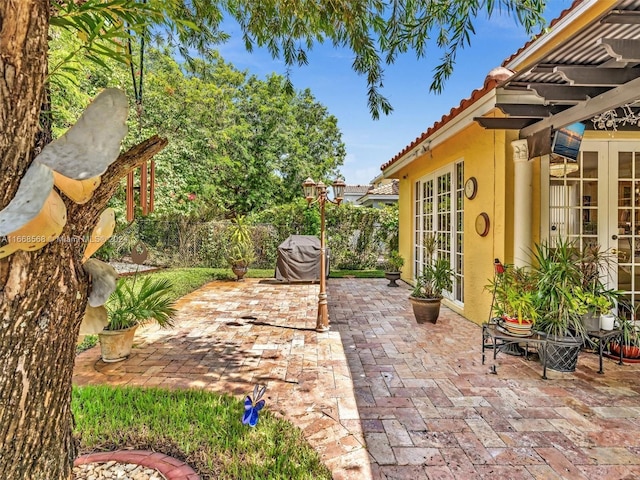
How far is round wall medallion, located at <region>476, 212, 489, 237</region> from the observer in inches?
203

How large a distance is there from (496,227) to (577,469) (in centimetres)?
331

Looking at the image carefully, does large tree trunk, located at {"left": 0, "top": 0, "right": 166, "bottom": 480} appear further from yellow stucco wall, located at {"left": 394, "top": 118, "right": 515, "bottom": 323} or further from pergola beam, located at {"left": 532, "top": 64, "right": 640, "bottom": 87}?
yellow stucco wall, located at {"left": 394, "top": 118, "right": 515, "bottom": 323}

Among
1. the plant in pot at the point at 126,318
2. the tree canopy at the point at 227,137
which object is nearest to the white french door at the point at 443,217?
the plant in pot at the point at 126,318

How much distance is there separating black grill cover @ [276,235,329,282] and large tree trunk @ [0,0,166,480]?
8343 millimetres

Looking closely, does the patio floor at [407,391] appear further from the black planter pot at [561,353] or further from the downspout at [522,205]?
the downspout at [522,205]

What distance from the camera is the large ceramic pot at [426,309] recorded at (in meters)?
5.48

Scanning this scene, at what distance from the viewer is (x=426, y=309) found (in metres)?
5.51

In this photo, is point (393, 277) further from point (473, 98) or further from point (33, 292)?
point (33, 292)

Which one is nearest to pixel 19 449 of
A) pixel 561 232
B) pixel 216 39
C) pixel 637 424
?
pixel 216 39

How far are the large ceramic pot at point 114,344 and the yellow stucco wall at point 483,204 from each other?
4.86 m

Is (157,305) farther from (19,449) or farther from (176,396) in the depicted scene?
(19,449)

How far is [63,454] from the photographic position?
144 centimetres

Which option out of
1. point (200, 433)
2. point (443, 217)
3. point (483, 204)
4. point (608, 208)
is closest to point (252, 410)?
point (200, 433)

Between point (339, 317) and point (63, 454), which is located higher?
point (63, 454)
